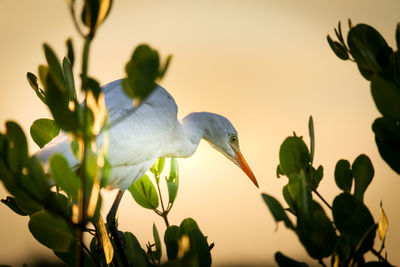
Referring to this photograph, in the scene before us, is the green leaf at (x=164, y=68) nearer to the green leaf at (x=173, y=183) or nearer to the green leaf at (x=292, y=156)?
the green leaf at (x=292, y=156)

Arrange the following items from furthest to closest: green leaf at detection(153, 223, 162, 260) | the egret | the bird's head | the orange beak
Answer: the bird's head
the orange beak
the egret
green leaf at detection(153, 223, 162, 260)

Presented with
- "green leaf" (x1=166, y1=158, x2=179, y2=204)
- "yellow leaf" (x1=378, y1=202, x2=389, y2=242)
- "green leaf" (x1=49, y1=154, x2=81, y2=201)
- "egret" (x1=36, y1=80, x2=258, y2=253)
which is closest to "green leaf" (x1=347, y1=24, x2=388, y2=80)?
"yellow leaf" (x1=378, y1=202, x2=389, y2=242)

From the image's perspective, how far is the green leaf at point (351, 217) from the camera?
524mm

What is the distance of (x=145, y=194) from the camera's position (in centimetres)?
105

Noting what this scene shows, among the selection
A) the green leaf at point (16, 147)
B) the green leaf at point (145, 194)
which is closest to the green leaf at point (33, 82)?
the green leaf at point (145, 194)

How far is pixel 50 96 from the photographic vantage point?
37 centimetres

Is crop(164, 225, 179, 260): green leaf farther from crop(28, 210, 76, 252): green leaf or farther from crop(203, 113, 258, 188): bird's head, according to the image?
crop(203, 113, 258, 188): bird's head

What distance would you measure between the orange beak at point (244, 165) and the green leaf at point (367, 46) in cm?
137

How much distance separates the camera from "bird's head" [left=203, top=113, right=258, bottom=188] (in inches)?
80.6

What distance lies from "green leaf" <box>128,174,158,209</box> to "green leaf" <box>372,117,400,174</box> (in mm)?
659

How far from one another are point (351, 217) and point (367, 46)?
0.27m

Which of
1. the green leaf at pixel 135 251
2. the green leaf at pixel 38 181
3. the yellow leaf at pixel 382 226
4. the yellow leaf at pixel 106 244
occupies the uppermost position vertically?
the green leaf at pixel 38 181

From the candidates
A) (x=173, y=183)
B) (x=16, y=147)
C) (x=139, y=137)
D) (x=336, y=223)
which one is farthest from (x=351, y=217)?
(x=139, y=137)

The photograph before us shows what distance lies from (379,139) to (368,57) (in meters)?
0.14
